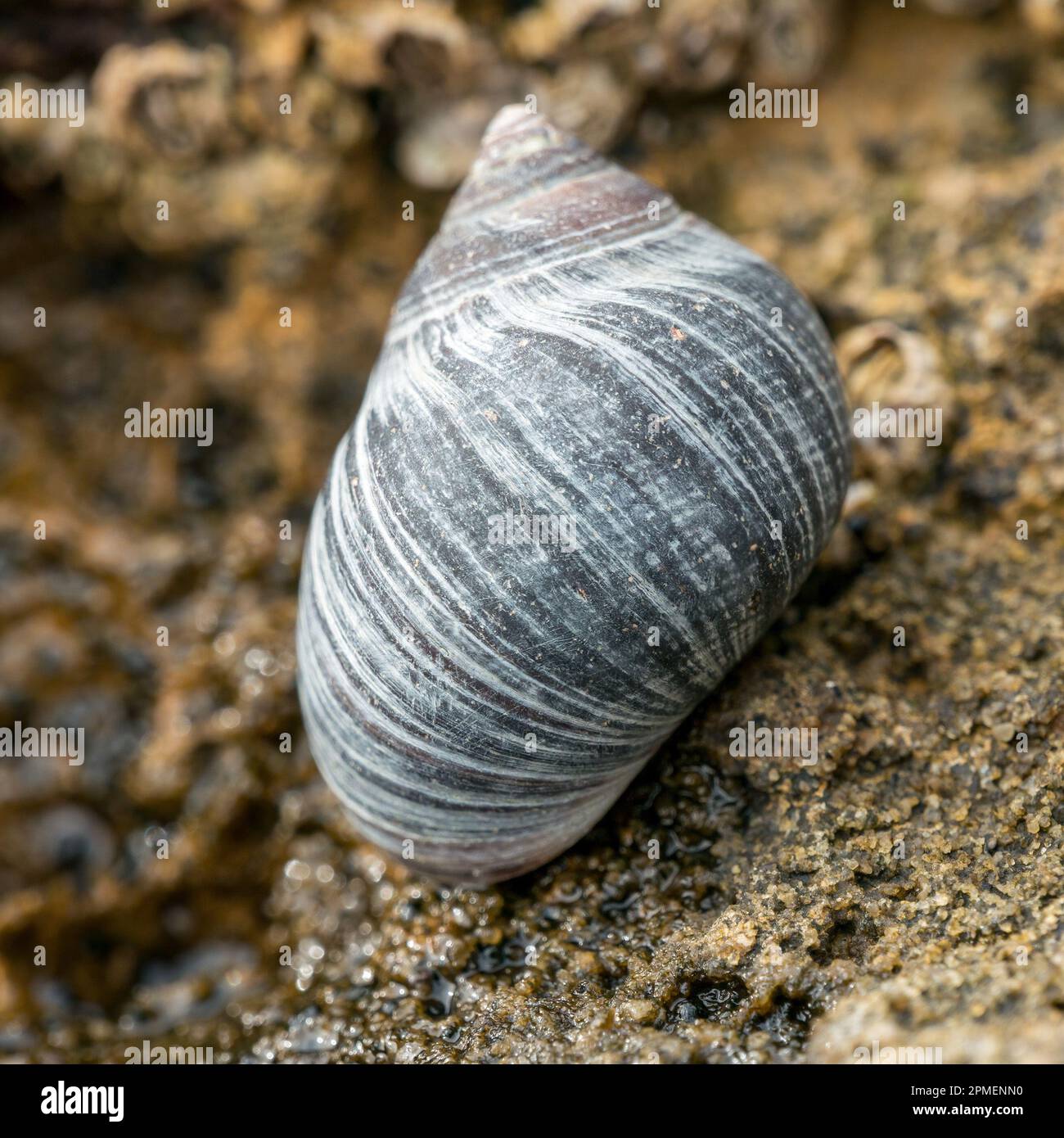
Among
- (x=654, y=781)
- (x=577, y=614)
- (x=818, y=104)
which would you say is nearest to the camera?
(x=577, y=614)

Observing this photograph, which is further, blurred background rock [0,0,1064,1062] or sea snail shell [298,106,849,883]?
blurred background rock [0,0,1064,1062]

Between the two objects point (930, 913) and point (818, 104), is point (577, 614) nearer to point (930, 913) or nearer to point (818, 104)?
point (930, 913)

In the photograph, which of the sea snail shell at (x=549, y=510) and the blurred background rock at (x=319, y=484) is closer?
the sea snail shell at (x=549, y=510)

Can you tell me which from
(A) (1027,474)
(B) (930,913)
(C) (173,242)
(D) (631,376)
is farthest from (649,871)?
(C) (173,242)

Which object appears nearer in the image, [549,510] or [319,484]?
[549,510]

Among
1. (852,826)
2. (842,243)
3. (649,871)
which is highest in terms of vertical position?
(842,243)
